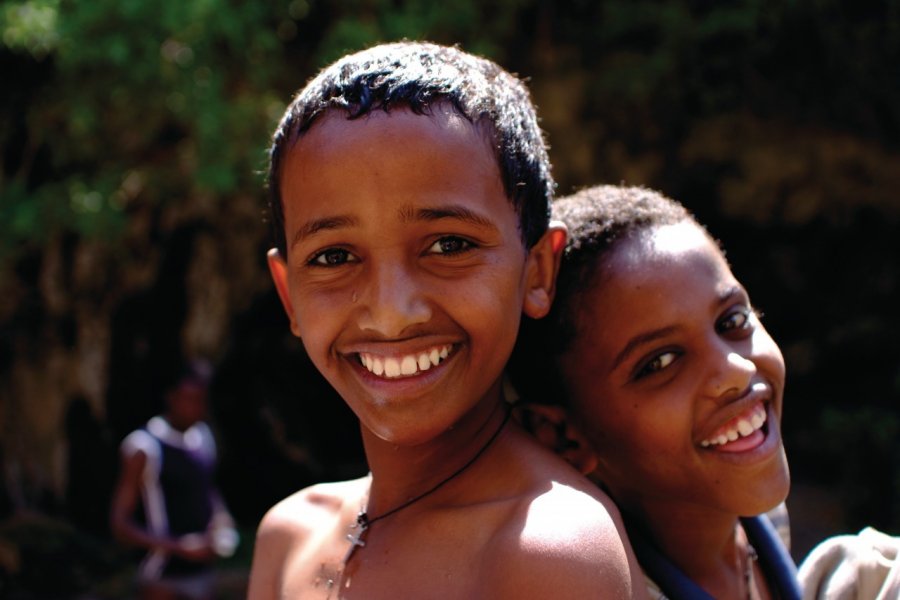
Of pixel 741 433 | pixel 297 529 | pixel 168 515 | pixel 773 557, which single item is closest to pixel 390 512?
pixel 297 529

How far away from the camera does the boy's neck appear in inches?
66.1

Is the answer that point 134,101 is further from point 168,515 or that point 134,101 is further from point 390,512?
point 390,512

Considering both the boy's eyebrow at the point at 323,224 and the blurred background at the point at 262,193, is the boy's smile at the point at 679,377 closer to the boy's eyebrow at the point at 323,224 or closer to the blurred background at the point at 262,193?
the boy's eyebrow at the point at 323,224

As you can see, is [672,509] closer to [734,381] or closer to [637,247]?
[734,381]

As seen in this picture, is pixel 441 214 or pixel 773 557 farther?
pixel 773 557

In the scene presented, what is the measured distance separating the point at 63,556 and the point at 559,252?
7455 mm

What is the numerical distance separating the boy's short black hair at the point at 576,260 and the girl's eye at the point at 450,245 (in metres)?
0.36

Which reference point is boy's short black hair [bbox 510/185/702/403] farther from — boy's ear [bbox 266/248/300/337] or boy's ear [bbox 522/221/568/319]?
boy's ear [bbox 266/248/300/337]

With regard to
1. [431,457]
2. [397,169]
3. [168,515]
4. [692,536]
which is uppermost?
[397,169]

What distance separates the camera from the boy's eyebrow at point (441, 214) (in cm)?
148

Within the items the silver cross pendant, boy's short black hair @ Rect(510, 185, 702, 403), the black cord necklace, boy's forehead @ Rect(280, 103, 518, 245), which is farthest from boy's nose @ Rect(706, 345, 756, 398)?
the silver cross pendant

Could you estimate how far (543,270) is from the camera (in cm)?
171

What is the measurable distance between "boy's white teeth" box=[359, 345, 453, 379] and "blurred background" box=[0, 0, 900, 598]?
13.6 ft

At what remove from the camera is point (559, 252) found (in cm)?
174
